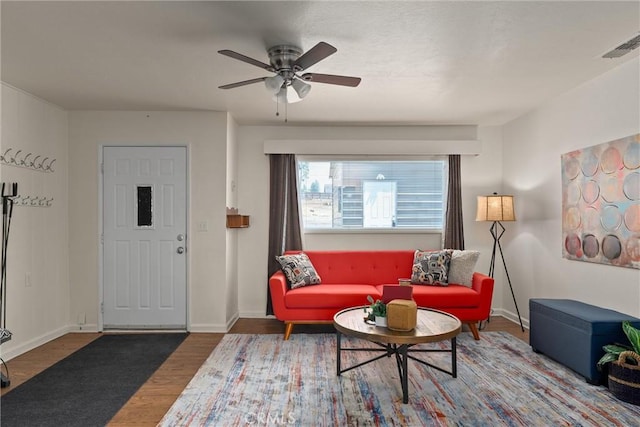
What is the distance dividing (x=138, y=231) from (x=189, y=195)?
694mm

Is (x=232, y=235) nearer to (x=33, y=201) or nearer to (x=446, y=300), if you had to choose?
(x=33, y=201)

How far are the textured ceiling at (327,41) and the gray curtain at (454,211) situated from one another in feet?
3.39

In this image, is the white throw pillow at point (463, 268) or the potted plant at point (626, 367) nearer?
the potted plant at point (626, 367)

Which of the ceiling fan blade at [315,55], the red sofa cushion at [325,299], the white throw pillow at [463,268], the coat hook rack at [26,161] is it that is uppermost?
the ceiling fan blade at [315,55]

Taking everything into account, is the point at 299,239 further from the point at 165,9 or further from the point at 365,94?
the point at 165,9

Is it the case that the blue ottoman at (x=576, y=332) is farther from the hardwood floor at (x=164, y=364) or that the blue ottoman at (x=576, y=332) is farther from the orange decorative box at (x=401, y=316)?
the orange decorative box at (x=401, y=316)

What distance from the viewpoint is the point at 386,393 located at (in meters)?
2.85

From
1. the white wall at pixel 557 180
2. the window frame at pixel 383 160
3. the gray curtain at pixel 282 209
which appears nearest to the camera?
the white wall at pixel 557 180

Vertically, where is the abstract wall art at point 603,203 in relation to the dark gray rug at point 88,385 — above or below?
above

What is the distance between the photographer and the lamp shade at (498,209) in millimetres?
4562

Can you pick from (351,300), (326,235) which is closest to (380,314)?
(351,300)

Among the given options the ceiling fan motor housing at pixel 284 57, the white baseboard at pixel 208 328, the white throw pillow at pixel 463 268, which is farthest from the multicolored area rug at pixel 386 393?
the ceiling fan motor housing at pixel 284 57

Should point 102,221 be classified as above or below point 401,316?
above

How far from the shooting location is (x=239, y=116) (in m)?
4.74
